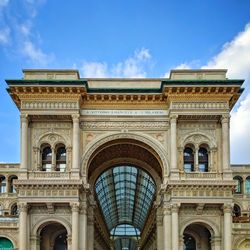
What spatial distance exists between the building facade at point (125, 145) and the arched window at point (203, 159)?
9 centimetres

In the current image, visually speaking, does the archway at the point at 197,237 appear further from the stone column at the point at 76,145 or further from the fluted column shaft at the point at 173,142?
the stone column at the point at 76,145

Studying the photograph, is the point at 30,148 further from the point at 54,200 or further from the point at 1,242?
the point at 1,242

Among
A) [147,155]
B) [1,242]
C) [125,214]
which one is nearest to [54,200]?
[1,242]

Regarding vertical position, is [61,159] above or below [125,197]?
below

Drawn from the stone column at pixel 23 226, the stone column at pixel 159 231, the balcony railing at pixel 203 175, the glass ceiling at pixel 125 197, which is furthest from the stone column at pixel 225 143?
the stone column at pixel 23 226

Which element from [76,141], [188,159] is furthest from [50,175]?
[188,159]

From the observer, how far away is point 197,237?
53.8 meters

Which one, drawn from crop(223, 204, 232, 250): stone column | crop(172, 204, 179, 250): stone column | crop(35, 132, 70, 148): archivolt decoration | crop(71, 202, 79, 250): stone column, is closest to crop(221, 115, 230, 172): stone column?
crop(223, 204, 232, 250): stone column

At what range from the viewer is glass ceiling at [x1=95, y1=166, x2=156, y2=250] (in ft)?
256

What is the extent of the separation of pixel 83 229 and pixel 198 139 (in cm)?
1289

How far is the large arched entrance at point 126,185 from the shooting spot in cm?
5534

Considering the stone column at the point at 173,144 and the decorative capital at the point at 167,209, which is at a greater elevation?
the stone column at the point at 173,144

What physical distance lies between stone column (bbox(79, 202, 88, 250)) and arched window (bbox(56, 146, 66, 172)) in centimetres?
380

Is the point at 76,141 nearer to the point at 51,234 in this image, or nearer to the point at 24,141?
the point at 24,141
